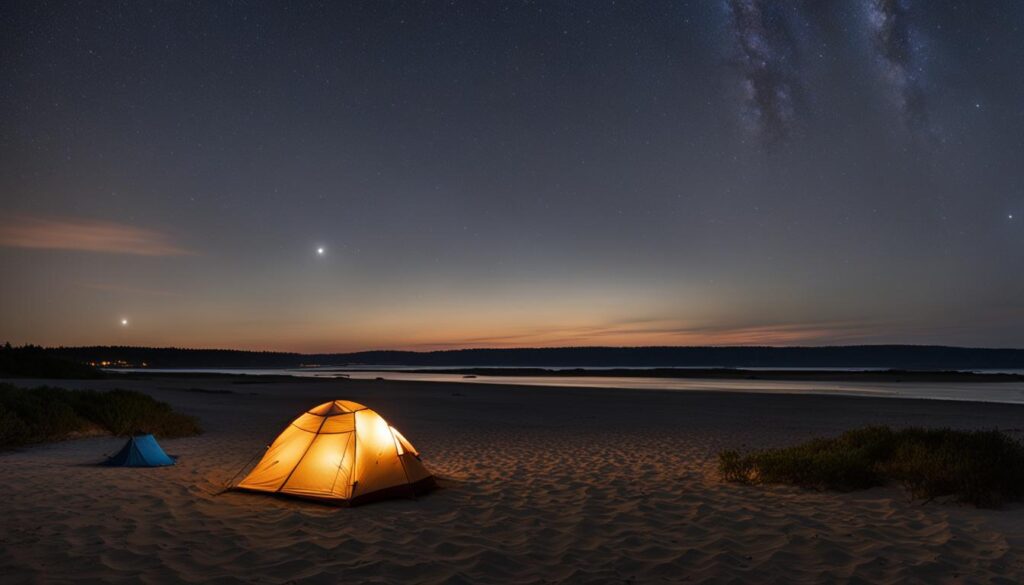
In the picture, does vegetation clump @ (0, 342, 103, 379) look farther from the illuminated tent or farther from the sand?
the illuminated tent

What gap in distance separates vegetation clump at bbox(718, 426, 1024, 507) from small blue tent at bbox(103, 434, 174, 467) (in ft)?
35.6

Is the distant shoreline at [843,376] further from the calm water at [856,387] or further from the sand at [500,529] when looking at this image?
the sand at [500,529]

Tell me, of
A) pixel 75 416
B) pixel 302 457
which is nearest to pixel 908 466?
pixel 302 457

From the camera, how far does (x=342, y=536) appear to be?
770cm

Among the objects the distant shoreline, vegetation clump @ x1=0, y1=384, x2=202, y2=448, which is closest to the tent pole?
vegetation clump @ x1=0, y1=384, x2=202, y2=448

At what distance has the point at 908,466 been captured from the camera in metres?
10.4

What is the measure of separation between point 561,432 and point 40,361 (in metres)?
55.5

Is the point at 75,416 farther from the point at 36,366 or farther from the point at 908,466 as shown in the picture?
the point at 36,366

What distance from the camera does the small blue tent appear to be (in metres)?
11.9

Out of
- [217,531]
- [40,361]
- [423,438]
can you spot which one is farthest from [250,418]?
[40,361]

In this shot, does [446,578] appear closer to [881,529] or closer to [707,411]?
[881,529]

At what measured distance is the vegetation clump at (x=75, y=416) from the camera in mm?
14891

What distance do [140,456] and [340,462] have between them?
5.11m

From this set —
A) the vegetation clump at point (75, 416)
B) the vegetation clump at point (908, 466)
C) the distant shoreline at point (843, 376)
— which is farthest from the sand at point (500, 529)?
the distant shoreline at point (843, 376)
